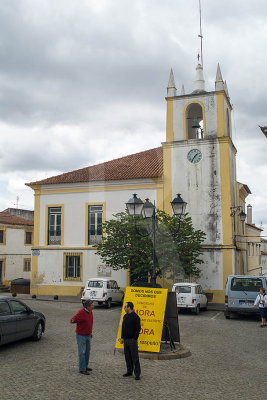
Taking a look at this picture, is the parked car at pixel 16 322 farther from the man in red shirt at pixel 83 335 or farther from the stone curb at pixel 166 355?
the stone curb at pixel 166 355

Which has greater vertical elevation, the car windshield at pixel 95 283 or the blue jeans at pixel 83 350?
the car windshield at pixel 95 283

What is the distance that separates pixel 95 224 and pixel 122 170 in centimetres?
395

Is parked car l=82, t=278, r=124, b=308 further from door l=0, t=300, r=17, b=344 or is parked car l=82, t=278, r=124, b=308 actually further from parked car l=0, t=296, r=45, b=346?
door l=0, t=300, r=17, b=344

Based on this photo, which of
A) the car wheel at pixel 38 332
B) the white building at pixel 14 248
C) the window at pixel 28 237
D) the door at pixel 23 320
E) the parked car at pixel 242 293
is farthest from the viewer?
the window at pixel 28 237

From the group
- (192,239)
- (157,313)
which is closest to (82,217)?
(192,239)

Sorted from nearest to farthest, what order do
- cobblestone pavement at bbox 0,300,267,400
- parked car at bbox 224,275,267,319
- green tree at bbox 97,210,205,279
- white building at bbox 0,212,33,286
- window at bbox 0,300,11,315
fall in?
1. cobblestone pavement at bbox 0,300,267,400
2. window at bbox 0,300,11,315
3. parked car at bbox 224,275,267,319
4. green tree at bbox 97,210,205,279
5. white building at bbox 0,212,33,286

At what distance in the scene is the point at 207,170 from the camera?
24453 millimetres

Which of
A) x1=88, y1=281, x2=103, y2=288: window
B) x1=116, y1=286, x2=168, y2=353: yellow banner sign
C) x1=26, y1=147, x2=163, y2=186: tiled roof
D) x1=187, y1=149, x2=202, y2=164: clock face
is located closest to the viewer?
x1=116, y1=286, x2=168, y2=353: yellow banner sign

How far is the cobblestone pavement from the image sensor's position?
701 cm

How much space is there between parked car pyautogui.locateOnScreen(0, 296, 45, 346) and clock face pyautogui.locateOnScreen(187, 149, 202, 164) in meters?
15.7

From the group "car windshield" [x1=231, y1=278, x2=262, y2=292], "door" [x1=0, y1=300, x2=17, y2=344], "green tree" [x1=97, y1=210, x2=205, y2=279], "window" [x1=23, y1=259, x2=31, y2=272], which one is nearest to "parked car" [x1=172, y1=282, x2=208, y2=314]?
"car windshield" [x1=231, y1=278, x2=262, y2=292]

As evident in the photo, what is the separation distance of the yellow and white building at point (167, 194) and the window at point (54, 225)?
0.07m

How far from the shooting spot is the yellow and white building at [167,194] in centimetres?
2386

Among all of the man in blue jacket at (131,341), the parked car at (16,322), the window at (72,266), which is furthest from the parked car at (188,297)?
the man in blue jacket at (131,341)
